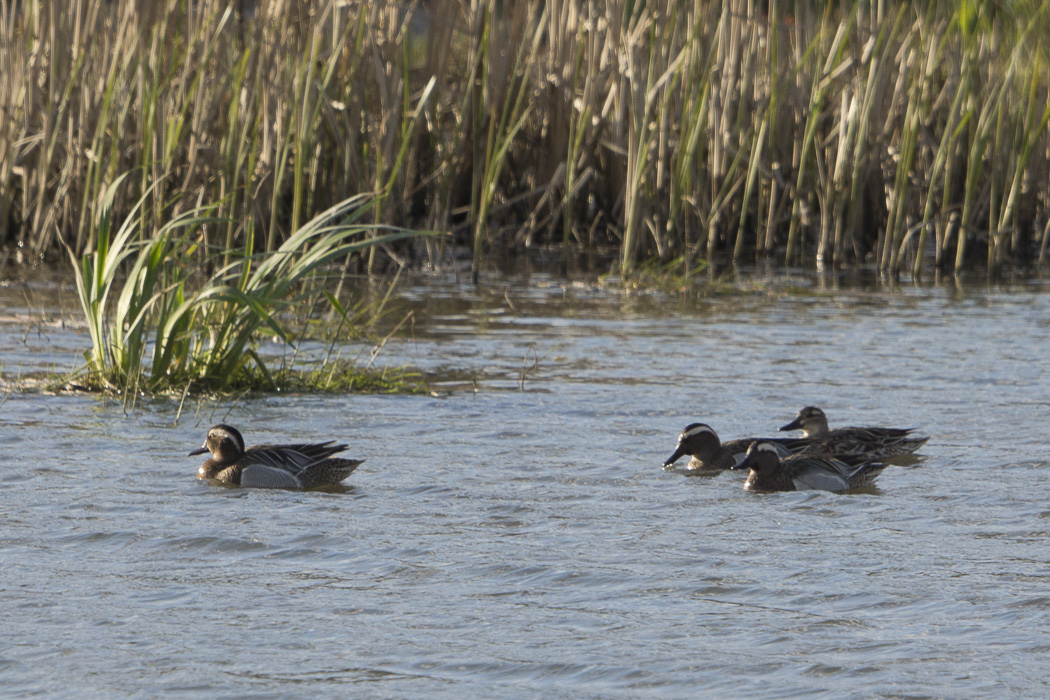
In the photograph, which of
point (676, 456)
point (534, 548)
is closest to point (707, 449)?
point (676, 456)

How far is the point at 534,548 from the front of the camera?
5348mm

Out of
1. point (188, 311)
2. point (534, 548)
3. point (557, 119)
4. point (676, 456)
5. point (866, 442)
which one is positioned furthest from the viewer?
point (557, 119)

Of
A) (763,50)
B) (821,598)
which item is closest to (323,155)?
(763,50)

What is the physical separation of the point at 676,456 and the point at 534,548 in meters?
1.63

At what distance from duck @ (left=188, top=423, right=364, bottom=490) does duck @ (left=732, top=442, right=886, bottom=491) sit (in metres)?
1.70

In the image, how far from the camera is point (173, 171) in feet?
41.3

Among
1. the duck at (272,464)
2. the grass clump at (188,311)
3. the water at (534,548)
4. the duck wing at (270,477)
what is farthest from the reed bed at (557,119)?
the duck wing at (270,477)

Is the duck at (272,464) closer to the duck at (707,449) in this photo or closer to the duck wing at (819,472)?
the duck at (707,449)

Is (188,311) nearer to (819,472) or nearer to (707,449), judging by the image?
(707,449)

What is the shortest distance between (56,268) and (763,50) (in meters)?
6.68

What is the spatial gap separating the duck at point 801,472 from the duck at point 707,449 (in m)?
0.14

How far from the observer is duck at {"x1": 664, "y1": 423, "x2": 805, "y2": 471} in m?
6.86

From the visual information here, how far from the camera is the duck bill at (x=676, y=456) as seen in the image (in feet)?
22.2

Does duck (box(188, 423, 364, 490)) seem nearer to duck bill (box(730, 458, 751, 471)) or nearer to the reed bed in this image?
duck bill (box(730, 458, 751, 471))
